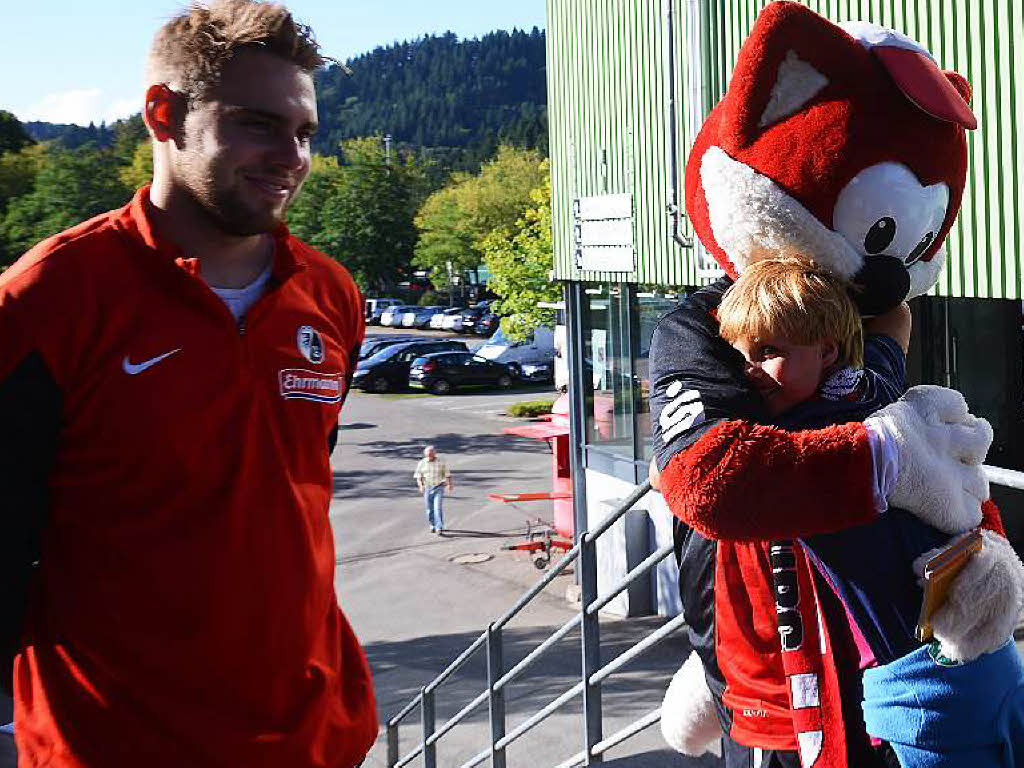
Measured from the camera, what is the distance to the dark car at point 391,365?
116 feet

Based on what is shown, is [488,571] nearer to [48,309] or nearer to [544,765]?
[544,765]

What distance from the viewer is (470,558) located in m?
16.7

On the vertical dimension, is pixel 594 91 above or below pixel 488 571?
above

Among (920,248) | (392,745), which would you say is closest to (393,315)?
(392,745)

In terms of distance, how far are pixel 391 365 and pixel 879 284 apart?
33.2 meters

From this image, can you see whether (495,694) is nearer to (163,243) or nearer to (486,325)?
(163,243)

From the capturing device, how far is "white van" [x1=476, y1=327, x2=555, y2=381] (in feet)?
118

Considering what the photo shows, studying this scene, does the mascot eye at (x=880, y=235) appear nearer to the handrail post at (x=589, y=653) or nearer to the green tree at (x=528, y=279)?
the handrail post at (x=589, y=653)

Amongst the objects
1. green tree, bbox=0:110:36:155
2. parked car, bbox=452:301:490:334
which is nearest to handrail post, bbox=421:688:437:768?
green tree, bbox=0:110:36:155

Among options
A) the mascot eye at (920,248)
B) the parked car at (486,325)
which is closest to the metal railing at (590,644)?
the mascot eye at (920,248)

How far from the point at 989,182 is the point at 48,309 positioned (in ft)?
20.2

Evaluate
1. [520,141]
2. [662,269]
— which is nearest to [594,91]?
[662,269]

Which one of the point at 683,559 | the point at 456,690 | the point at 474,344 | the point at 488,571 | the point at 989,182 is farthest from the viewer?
the point at 474,344

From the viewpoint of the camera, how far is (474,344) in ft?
156
